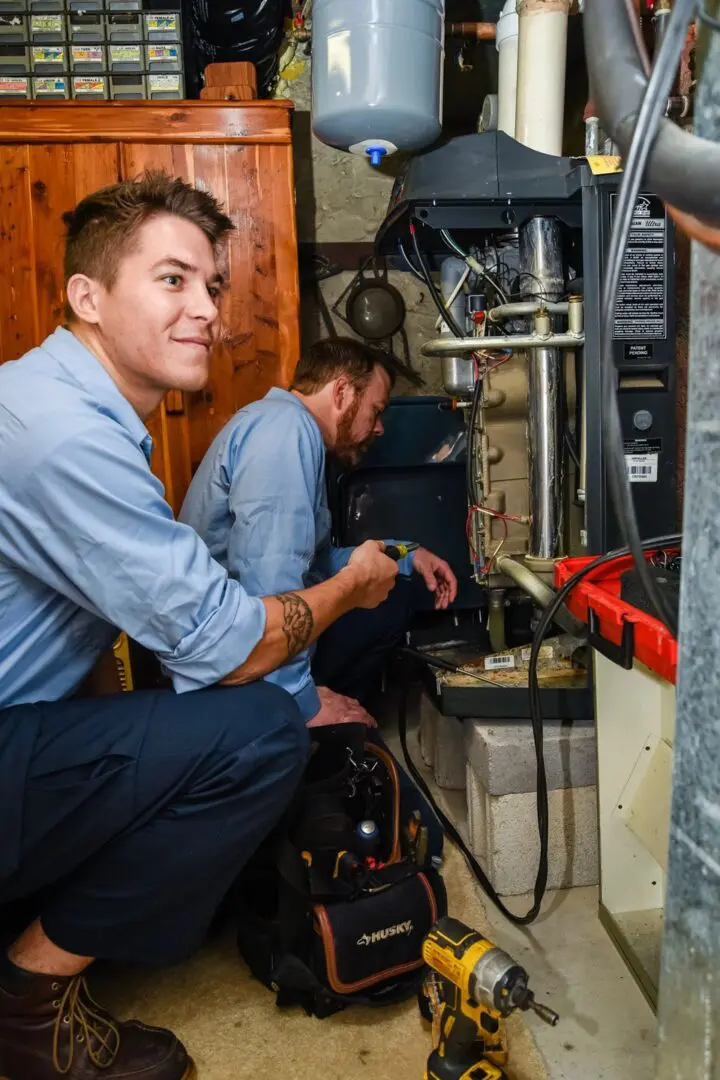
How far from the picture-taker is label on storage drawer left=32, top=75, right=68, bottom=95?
98.3 inches

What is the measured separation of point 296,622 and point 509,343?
77 centimetres

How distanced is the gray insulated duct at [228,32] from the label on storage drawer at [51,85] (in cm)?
37

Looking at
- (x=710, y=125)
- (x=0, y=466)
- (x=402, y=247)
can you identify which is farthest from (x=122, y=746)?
(x=402, y=247)

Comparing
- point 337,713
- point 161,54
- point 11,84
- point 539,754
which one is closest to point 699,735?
point 539,754

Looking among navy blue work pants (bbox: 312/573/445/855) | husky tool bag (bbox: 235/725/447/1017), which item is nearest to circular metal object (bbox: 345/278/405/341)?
navy blue work pants (bbox: 312/573/445/855)

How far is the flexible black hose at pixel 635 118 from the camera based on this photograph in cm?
53

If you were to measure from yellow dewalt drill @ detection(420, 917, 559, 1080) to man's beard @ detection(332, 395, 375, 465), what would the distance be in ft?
3.89

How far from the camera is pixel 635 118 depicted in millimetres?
565

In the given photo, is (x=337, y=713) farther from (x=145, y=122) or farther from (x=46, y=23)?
(x=46, y=23)

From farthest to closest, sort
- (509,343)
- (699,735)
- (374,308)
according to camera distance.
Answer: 1. (374,308)
2. (509,343)
3. (699,735)

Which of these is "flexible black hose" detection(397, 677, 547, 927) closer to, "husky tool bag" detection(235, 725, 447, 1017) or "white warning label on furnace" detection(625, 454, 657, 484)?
"husky tool bag" detection(235, 725, 447, 1017)

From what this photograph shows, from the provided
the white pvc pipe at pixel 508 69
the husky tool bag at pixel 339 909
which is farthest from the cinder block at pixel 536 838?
the white pvc pipe at pixel 508 69

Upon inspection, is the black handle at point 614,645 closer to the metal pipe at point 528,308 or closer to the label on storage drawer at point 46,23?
the metal pipe at point 528,308

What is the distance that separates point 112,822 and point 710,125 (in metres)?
1.05
